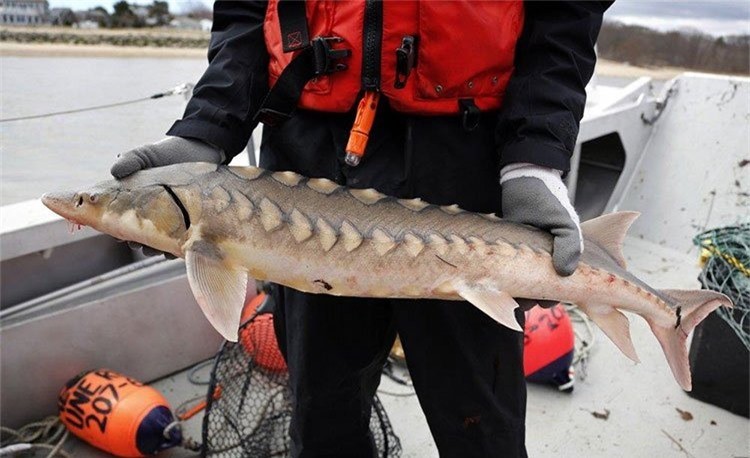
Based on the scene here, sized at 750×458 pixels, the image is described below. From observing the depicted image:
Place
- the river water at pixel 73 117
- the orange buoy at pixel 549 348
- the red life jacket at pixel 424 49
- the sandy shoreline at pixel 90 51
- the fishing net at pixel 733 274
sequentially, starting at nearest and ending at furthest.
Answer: the red life jacket at pixel 424 49
the fishing net at pixel 733 274
the orange buoy at pixel 549 348
the river water at pixel 73 117
the sandy shoreline at pixel 90 51

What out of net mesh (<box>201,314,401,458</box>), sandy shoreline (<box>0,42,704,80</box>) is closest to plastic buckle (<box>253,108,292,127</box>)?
net mesh (<box>201,314,401,458</box>)

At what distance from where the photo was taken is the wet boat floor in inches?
81.3

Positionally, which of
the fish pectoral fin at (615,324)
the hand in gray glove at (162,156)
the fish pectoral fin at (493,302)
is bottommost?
the fish pectoral fin at (615,324)

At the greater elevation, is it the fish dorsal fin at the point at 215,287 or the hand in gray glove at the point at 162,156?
the hand in gray glove at the point at 162,156

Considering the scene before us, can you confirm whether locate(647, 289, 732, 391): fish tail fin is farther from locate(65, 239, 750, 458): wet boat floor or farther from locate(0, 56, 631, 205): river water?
locate(0, 56, 631, 205): river water

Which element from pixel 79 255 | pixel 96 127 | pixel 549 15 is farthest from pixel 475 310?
pixel 96 127

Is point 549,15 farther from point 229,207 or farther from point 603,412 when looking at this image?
point 603,412

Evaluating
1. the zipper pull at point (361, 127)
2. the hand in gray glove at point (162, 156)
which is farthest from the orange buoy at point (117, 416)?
the zipper pull at point (361, 127)

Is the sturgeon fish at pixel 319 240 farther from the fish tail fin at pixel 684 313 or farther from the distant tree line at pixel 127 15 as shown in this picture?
the distant tree line at pixel 127 15

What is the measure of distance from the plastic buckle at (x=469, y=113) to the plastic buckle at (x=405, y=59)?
0.12m

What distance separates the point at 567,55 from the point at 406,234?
47cm

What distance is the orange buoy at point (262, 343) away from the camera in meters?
2.13

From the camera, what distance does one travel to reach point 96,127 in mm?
2748

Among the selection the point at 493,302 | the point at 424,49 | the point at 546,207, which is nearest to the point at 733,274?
the point at 546,207
